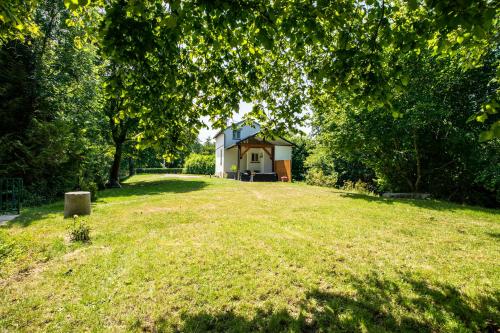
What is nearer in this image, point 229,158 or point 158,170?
point 229,158

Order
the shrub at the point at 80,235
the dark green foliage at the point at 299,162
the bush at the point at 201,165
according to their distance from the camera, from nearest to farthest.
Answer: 1. the shrub at the point at 80,235
2. the dark green foliage at the point at 299,162
3. the bush at the point at 201,165

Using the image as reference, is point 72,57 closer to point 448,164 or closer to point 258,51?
point 258,51

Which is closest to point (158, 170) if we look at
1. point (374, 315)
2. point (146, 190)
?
point (146, 190)

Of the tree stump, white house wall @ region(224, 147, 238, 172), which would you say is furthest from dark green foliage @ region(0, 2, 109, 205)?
white house wall @ region(224, 147, 238, 172)

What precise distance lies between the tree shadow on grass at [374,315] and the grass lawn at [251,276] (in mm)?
18

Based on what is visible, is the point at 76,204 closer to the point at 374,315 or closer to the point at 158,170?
the point at 374,315

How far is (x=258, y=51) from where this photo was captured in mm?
5434

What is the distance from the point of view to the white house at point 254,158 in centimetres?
2636

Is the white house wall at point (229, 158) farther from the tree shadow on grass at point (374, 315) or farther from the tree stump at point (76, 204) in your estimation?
the tree shadow on grass at point (374, 315)

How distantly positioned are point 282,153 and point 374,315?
2758 centimetres

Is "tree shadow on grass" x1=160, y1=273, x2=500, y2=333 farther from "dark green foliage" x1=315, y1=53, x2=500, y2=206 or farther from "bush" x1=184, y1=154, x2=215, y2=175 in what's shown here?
"bush" x1=184, y1=154, x2=215, y2=175

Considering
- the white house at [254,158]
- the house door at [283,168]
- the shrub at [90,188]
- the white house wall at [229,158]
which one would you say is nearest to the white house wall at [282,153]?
the white house at [254,158]

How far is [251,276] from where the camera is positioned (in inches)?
169

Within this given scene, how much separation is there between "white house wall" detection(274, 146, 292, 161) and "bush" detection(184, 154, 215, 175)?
16.7 m
